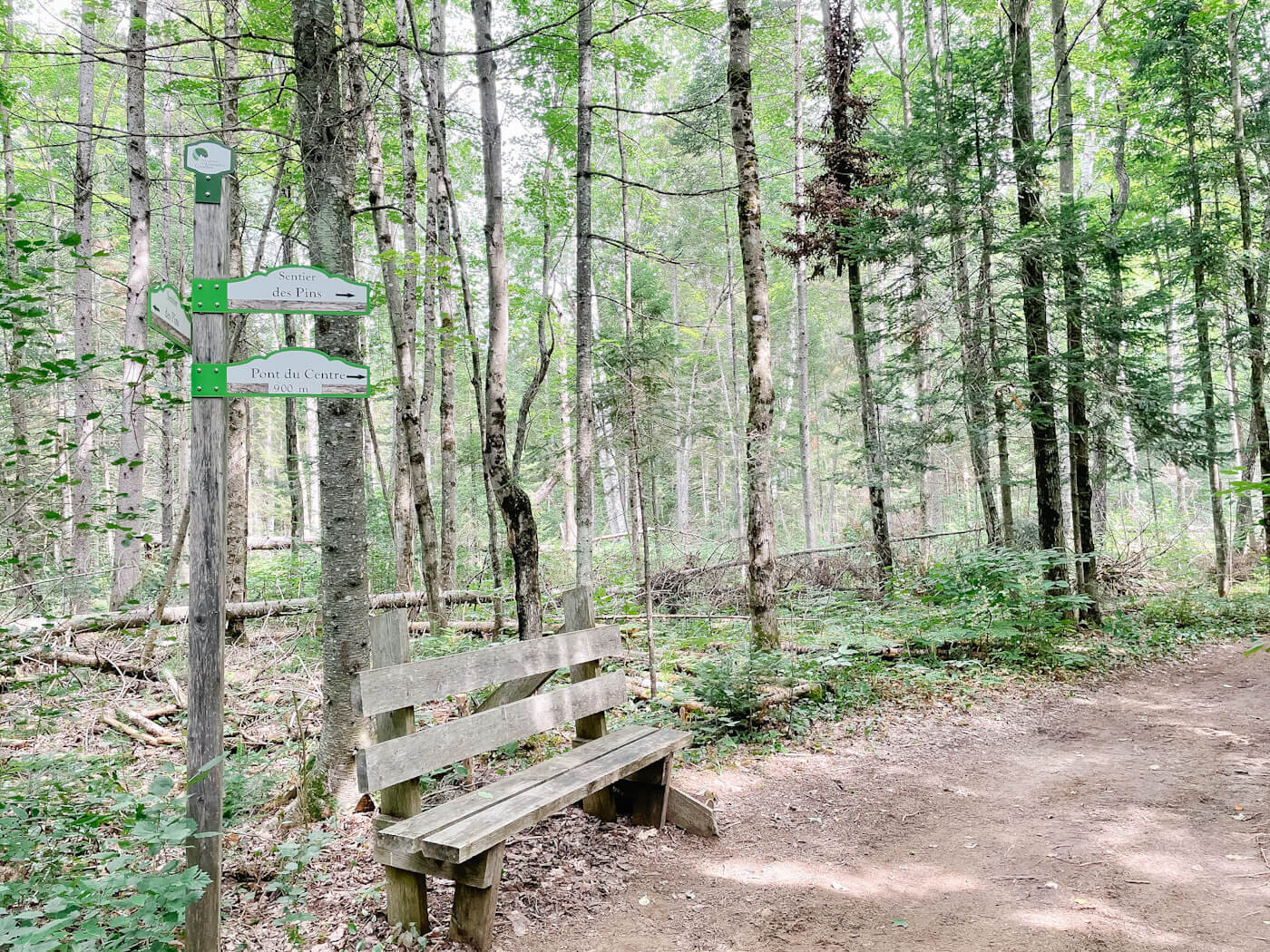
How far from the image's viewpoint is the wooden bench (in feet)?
9.80

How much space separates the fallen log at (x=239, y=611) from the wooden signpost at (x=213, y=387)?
3962 millimetres

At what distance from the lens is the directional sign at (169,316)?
2.70 metres

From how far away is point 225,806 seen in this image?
4.14 metres

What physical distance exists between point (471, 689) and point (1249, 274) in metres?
14.4

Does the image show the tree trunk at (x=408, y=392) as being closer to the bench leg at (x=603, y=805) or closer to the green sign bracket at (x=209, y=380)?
the bench leg at (x=603, y=805)

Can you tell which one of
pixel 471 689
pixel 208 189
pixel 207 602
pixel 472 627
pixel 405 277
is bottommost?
pixel 472 627

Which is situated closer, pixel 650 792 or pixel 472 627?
pixel 650 792

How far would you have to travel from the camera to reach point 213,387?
2.91m

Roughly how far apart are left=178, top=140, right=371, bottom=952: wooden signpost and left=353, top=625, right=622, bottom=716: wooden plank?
24.0 inches

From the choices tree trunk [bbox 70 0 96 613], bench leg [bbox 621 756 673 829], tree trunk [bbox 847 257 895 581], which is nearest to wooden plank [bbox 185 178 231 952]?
bench leg [bbox 621 756 673 829]

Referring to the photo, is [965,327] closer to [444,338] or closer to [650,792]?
[444,338]

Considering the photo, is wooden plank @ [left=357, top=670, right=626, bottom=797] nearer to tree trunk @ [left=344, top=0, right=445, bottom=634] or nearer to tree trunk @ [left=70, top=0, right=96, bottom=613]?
tree trunk @ [left=344, top=0, right=445, bottom=634]

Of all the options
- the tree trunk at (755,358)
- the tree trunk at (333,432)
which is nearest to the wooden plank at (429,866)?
the tree trunk at (333,432)

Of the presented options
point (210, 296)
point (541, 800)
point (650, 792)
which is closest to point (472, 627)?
point (650, 792)
